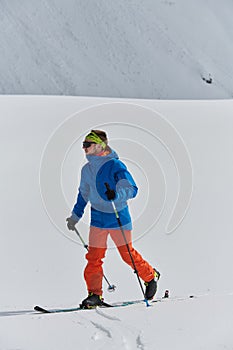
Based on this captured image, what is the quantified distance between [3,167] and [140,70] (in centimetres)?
3119

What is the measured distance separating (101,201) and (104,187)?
12 cm

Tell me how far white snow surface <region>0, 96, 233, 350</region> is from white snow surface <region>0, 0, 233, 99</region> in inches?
858

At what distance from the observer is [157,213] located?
829 centimetres

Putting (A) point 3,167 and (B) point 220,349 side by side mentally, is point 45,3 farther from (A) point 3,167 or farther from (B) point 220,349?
(B) point 220,349

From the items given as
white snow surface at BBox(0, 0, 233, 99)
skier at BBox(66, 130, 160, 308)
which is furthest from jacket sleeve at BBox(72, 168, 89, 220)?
white snow surface at BBox(0, 0, 233, 99)

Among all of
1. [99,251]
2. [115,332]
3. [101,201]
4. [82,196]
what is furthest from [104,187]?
[115,332]

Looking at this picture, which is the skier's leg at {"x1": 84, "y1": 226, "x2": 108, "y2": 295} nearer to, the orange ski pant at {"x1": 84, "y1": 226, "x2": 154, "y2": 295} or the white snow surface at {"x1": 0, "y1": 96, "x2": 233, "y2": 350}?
the orange ski pant at {"x1": 84, "y1": 226, "x2": 154, "y2": 295}

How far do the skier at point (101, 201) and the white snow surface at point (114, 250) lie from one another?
59 cm

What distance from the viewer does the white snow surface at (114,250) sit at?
3.51 metres

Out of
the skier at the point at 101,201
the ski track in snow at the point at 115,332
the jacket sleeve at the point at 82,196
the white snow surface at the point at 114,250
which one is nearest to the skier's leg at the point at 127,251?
the skier at the point at 101,201

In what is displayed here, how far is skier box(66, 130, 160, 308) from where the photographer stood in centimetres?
462

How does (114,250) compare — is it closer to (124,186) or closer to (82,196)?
(82,196)

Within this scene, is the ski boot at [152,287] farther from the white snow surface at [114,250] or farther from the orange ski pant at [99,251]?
the white snow surface at [114,250]

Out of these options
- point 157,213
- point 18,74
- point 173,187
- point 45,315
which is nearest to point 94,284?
point 45,315
